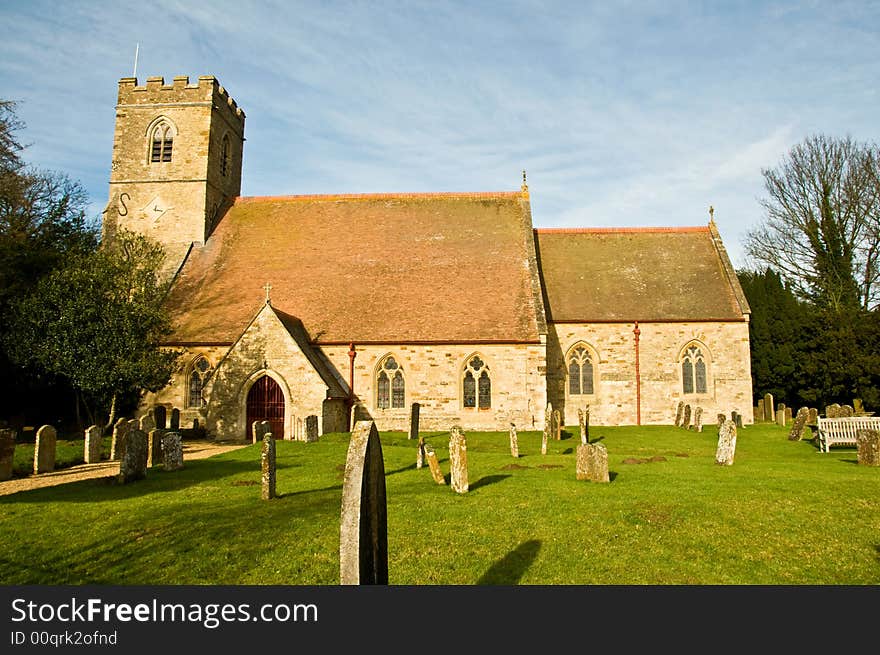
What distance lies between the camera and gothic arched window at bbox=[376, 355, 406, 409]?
24.1m

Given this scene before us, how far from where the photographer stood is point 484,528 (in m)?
8.59

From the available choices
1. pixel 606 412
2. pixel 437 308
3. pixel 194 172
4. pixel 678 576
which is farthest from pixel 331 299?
pixel 678 576

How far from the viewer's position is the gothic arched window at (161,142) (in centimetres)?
2895

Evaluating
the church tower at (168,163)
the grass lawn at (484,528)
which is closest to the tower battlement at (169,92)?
the church tower at (168,163)

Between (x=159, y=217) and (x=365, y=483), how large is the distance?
27274 millimetres

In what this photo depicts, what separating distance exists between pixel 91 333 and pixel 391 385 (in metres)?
10.2

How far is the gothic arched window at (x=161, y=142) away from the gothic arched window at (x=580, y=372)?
66.5 feet

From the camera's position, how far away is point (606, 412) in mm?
25938

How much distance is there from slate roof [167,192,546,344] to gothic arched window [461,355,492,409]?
107 centimetres

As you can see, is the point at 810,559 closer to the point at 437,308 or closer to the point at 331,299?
the point at 437,308

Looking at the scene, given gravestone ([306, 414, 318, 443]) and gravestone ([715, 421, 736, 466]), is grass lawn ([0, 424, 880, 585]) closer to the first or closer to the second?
gravestone ([715, 421, 736, 466])

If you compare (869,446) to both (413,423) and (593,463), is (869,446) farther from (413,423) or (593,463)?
(413,423)

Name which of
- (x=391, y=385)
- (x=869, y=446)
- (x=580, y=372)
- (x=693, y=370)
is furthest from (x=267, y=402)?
(x=869, y=446)

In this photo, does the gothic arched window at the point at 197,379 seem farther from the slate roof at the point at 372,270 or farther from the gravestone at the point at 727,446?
the gravestone at the point at 727,446
